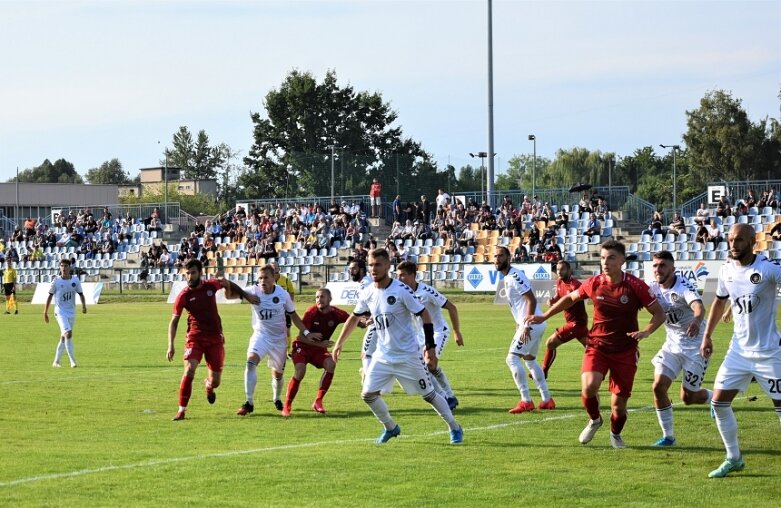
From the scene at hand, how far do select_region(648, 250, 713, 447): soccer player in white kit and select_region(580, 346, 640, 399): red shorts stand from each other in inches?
28.1

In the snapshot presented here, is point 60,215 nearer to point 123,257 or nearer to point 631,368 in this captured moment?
point 123,257

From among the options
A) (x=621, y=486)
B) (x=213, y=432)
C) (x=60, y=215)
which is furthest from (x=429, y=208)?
(x=621, y=486)

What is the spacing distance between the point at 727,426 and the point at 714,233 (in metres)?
34.1

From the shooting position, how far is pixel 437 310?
54.3ft

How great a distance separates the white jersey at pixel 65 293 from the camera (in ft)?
78.9

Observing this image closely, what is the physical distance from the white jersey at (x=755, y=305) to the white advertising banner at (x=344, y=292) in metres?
32.7

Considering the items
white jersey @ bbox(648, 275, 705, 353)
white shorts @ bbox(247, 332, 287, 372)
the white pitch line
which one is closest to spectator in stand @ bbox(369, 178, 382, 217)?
white shorts @ bbox(247, 332, 287, 372)

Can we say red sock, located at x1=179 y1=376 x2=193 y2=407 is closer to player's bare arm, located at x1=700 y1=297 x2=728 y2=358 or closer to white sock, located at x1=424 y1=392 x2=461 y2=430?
white sock, located at x1=424 y1=392 x2=461 y2=430

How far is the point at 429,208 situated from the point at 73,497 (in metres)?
46.6

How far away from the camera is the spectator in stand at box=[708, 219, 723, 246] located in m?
42.8

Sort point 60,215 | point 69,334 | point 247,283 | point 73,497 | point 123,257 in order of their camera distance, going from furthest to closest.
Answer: point 60,215
point 123,257
point 247,283
point 69,334
point 73,497

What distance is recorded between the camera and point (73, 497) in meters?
9.73

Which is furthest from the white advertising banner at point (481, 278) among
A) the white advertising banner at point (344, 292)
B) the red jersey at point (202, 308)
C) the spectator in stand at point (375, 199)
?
the red jersey at point (202, 308)

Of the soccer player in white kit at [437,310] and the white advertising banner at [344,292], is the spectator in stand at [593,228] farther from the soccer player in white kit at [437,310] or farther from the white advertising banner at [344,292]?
the soccer player in white kit at [437,310]
